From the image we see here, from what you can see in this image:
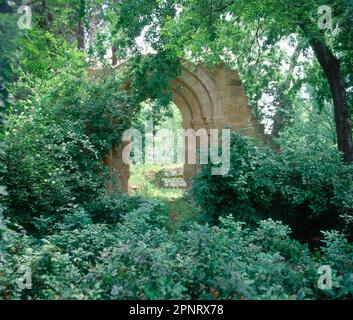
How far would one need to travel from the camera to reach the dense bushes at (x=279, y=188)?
20.5 feet

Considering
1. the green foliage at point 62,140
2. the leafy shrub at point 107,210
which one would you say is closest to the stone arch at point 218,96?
the green foliage at point 62,140

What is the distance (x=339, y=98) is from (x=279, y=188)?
2.62 m

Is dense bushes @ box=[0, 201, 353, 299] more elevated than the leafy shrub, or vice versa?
the leafy shrub

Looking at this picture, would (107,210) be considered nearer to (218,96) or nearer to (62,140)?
(62,140)

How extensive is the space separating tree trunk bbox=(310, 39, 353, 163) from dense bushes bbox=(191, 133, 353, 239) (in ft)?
3.97

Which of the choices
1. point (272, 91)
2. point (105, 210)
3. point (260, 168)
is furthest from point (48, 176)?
point (272, 91)

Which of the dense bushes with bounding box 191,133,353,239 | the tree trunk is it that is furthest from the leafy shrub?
the tree trunk

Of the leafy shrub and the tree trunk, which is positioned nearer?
the leafy shrub

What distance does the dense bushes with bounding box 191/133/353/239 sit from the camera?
626 centimetres

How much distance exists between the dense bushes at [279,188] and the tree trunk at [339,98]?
121cm

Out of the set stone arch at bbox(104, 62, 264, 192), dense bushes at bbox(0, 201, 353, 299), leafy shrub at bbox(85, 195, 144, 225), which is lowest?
dense bushes at bbox(0, 201, 353, 299)

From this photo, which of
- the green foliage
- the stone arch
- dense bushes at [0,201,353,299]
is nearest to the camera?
dense bushes at [0,201,353,299]

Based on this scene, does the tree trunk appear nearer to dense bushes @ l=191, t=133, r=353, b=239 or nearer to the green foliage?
dense bushes @ l=191, t=133, r=353, b=239

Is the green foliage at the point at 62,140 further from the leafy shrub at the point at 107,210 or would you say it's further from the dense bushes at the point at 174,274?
the dense bushes at the point at 174,274
